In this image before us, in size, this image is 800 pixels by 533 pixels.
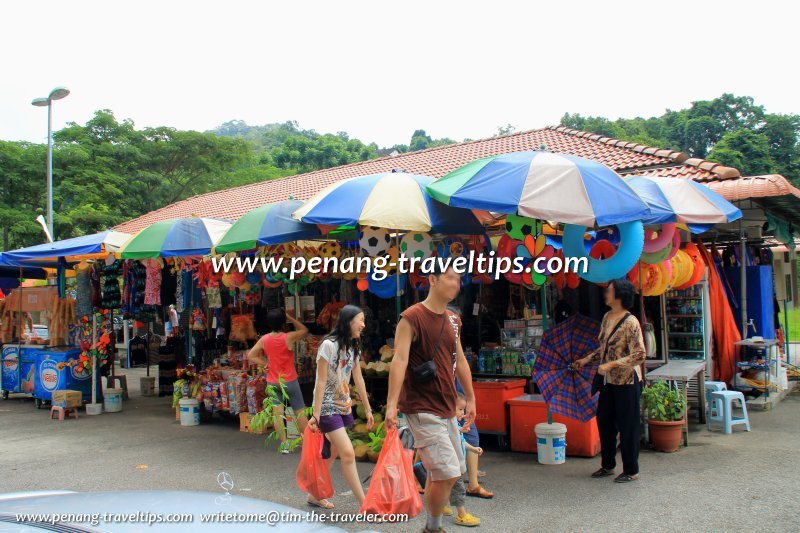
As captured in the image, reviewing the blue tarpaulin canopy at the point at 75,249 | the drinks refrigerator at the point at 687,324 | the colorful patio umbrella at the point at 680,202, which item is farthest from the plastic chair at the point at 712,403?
the blue tarpaulin canopy at the point at 75,249

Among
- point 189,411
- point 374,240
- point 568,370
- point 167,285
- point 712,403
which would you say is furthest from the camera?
point 167,285

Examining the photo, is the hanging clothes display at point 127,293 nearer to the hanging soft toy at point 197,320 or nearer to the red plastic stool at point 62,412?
the hanging soft toy at point 197,320

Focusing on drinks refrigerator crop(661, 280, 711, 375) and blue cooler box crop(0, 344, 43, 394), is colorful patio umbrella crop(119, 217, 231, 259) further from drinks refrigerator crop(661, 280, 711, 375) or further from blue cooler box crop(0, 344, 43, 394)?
drinks refrigerator crop(661, 280, 711, 375)

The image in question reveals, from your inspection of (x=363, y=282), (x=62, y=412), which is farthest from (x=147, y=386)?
(x=363, y=282)

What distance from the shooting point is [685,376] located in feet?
24.6

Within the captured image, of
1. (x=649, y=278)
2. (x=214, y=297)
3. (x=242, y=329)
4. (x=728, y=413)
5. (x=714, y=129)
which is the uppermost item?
(x=714, y=129)

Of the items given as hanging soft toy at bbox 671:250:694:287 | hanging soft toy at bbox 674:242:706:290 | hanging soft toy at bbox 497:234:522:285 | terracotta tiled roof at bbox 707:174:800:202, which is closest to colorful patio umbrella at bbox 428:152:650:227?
hanging soft toy at bbox 497:234:522:285

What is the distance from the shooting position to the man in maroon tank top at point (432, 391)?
432 cm

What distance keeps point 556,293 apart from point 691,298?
6.81 ft

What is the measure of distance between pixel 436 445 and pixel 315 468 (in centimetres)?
145

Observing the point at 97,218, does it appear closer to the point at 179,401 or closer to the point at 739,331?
the point at 179,401

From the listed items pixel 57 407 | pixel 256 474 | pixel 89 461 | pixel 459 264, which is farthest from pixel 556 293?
pixel 57 407

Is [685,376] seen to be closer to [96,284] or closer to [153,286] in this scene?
[153,286]

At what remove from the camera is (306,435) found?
5.42 m
